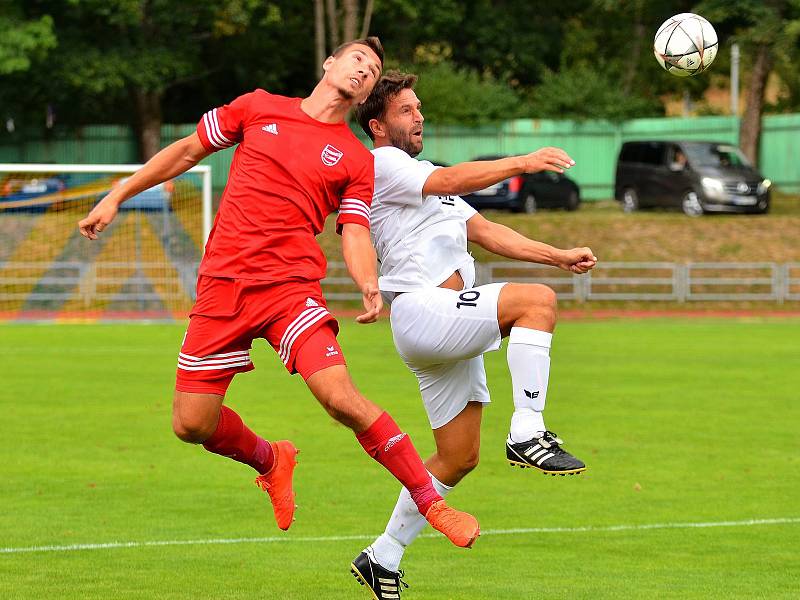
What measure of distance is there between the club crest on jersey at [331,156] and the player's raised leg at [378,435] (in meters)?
1.05

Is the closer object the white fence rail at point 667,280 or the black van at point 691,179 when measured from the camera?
the white fence rail at point 667,280

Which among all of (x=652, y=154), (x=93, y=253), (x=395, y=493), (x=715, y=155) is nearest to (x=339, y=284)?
(x=93, y=253)

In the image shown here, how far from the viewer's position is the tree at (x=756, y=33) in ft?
137

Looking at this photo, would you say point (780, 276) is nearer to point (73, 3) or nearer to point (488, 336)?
point (73, 3)

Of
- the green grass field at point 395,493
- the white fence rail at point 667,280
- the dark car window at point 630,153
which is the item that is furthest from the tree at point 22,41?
the green grass field at point 395,493

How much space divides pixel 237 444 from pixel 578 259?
2.04 m

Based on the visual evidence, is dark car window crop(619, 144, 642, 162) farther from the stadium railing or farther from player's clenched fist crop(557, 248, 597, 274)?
player's clenched fist crop(557, 248, 597, 274)

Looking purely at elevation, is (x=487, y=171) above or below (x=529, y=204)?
above

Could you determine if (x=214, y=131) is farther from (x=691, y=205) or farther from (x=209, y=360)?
(x=691, y=205)

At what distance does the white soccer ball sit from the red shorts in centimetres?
261

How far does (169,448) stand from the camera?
14.3 m

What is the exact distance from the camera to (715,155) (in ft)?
131

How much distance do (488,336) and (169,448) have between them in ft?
25.3

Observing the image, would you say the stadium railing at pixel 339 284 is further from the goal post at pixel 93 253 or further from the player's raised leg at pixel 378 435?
the player's raised leg at pixel 378 435
